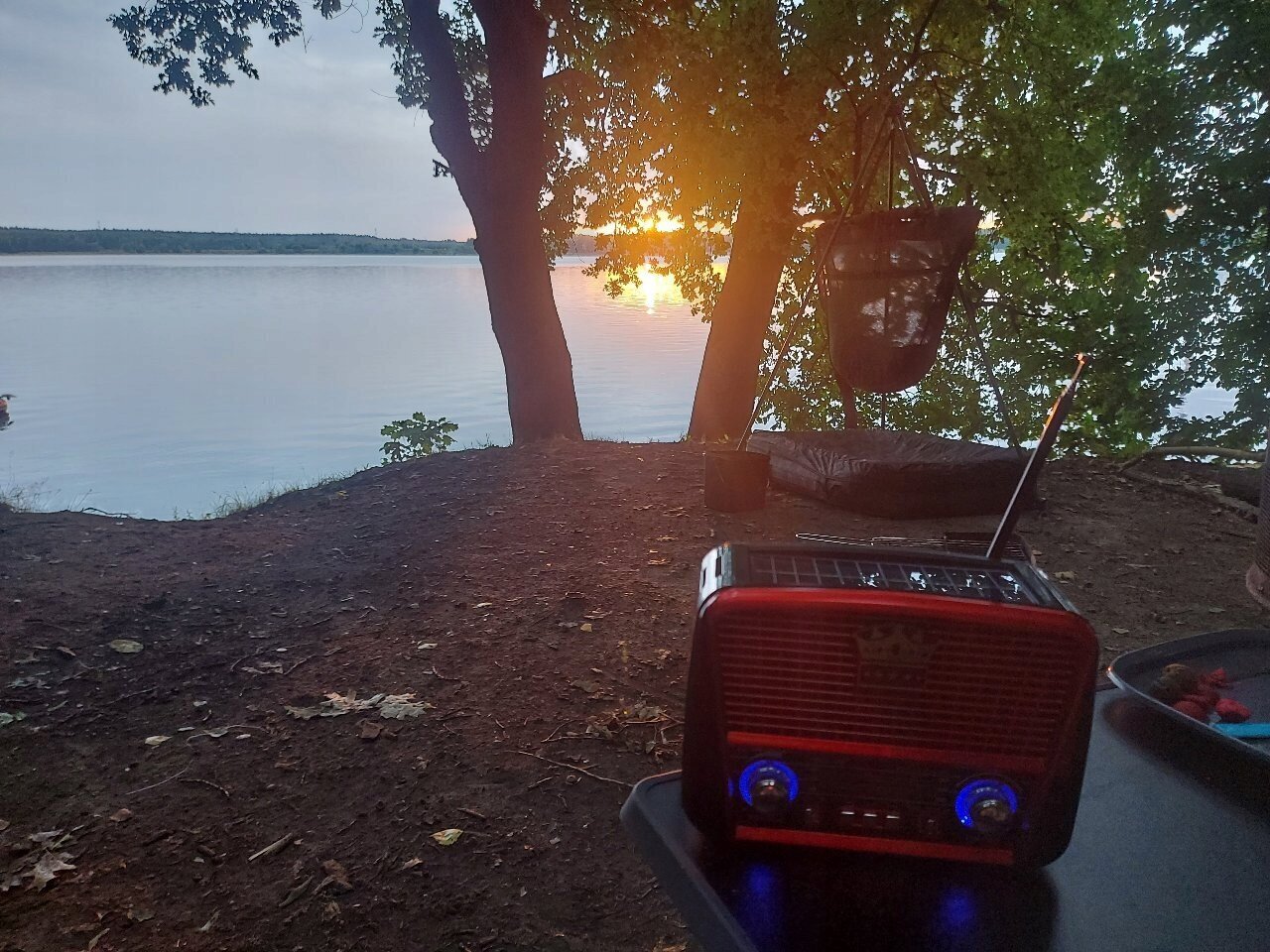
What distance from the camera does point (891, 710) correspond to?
0.96m

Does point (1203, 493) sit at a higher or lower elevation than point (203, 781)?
higher

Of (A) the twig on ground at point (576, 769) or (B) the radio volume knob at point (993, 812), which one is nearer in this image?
(B) the radio volume knob at point (993, 812)

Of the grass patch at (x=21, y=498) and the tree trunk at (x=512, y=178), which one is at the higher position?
the tree trunk at (x=512, y=178)

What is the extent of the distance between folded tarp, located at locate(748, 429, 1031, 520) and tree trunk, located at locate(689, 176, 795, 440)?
11.8ft

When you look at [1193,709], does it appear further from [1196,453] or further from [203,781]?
[1196,453]

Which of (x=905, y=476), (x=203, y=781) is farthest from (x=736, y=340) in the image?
(x=203, y=781)

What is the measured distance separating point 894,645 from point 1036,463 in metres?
0.41

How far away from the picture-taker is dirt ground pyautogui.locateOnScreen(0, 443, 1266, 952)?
204 cm

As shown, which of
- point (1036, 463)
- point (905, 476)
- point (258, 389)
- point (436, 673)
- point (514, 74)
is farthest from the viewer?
point (258, 389)

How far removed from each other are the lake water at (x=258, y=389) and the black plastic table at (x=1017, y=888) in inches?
262

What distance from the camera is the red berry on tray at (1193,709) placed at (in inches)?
56.7

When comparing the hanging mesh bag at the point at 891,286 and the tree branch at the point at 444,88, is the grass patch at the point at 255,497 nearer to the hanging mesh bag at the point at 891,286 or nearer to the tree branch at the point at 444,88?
the tree branch at the point at 444,88

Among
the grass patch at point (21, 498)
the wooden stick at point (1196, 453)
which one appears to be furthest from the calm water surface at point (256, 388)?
the wooden stick at point (1196, 453)

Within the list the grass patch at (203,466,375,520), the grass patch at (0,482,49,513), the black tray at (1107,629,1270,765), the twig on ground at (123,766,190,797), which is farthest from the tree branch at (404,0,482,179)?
the black tray at (1107,629,1270,765)
